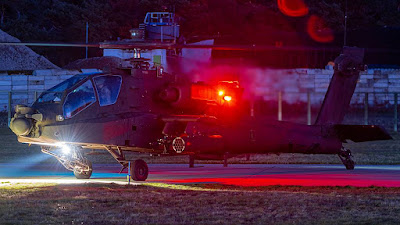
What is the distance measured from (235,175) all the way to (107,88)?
15.8 feet

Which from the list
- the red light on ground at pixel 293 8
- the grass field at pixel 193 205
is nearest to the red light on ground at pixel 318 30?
the red light on ground at pixel 293 8

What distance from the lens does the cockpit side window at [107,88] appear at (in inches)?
793

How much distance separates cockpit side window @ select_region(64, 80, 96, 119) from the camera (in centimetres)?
1962

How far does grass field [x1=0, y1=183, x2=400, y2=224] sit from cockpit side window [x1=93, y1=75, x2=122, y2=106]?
2722mm

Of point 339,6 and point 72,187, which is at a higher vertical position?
point 339,6

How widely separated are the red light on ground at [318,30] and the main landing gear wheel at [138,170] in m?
39.1

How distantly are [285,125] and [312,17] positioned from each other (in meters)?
47.2

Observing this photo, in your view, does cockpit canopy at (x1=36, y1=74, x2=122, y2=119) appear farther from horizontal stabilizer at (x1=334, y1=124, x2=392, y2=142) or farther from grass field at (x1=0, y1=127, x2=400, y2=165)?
grass field at (x1=0, y1=127, x2=400, y2=165)

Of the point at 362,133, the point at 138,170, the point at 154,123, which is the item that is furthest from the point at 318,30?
the point at 138,170

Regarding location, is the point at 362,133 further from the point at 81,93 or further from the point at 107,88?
the point at 81,93

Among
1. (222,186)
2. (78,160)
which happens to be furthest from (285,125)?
(78,160)

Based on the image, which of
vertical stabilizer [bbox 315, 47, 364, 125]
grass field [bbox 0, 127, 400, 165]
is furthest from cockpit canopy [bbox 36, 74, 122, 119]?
grass field [bbox 0, 127, 400, 165]

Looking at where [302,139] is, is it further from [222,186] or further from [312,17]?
[312,17]

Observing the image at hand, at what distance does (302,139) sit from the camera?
23.1 m
